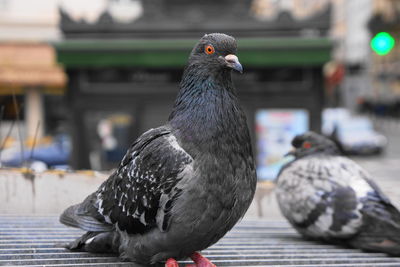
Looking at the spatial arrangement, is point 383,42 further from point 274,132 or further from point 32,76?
point 32,76

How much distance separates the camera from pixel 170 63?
11.6 metres

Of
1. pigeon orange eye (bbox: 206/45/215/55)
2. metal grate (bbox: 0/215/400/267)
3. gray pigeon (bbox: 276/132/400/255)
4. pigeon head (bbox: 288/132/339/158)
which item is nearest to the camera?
pigeon orange eye (bbox: 206/45/215/55)

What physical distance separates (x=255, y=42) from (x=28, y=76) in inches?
551

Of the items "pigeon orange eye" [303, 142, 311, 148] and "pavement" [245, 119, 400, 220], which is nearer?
"pigeon orange eye" [303, 142, 311, 148]

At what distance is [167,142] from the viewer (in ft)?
10.2

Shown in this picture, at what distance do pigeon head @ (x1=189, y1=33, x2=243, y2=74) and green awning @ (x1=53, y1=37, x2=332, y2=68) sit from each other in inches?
327

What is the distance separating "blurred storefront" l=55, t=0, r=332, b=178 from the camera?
38.0 feet

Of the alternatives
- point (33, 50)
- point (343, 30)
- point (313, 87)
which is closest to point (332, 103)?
point (343, 30)

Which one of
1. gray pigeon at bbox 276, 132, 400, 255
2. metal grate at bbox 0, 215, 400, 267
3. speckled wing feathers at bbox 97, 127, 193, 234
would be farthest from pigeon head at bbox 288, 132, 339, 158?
speckled wing feathers at bbox 97, 127, 193, 234

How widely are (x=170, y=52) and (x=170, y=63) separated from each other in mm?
216

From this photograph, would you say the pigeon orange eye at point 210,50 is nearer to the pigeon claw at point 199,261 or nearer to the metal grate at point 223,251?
the pigeon claw at point 199,261

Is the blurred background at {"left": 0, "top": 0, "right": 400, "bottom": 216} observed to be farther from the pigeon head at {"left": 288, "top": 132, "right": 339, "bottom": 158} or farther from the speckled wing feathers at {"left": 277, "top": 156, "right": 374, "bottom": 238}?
the speckled wing feathers at {"left": 277, "top": 156, "right": 374, "bottom": 238}

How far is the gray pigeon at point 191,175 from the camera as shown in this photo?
9.78 ft

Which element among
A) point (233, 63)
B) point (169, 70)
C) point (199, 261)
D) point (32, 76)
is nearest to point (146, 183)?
point (199, 261)
